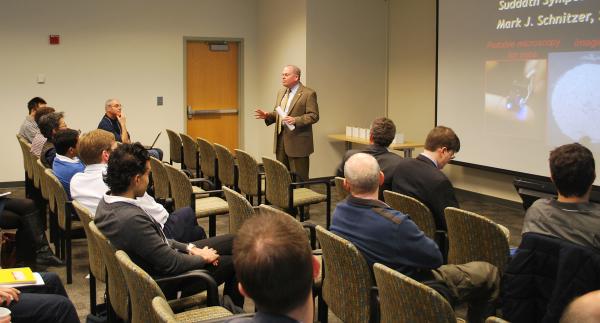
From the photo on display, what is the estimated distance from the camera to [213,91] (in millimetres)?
9680

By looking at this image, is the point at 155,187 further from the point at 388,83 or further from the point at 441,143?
the point at 388,83

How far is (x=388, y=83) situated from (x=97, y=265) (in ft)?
21.0

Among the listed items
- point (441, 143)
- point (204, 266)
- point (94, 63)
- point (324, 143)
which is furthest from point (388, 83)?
point (204, 266)

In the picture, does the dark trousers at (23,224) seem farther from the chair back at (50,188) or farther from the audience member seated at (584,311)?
the audience member seated at (584,311)

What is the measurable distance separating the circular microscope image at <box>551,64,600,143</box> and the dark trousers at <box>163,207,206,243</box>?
12.8 feet

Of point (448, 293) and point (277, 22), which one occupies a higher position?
point (277, 22)

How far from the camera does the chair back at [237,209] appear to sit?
12.0 ft

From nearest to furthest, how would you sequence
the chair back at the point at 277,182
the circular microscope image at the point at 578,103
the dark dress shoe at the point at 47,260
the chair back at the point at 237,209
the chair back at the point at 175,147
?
1. the chair back at the point at 237,209
2. the dark dress shoe at the point at 47,260
3. the chair back at the point at 277,182
4. the circular microscope image at the point at 578,103
5. the chair back at the point at 175,147

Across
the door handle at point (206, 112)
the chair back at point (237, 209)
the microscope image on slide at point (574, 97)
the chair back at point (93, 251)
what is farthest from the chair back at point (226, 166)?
the door handle at point (206, 112)

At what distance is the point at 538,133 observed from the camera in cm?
648

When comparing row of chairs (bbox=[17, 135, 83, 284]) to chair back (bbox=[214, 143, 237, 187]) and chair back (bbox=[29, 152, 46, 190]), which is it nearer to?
chair back (bbox=[29, 152, 46, 190])

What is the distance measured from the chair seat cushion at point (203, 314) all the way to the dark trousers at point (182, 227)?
0.92 meters

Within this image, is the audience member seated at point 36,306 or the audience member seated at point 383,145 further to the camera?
the audience member seated at point 383,145

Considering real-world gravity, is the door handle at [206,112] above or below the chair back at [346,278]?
above
